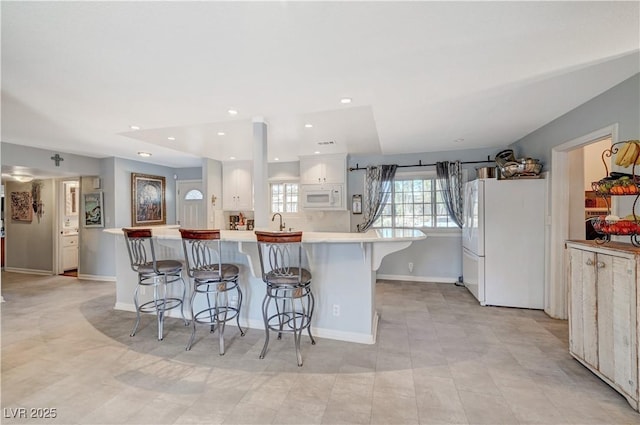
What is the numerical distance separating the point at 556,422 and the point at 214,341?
9.00 feet

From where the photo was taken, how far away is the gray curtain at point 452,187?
15.9 ft

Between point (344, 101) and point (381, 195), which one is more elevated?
point (344, 101)

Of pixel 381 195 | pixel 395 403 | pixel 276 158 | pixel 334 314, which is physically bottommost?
pixel 395 403

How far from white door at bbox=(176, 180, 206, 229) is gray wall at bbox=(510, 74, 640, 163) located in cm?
640

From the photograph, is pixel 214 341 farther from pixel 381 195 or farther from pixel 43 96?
pixel 381 195

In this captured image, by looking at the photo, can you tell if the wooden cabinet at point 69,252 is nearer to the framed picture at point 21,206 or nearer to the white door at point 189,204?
the framed picture at point 21,206

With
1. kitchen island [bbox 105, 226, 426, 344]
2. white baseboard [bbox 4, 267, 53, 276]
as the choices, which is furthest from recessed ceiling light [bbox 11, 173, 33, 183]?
kitchen island [bbox 105, 226, 426, 344]

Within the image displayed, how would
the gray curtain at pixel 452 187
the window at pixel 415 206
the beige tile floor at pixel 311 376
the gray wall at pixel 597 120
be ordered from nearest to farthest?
the beige tile floor at pixel 311 376 < the gray wall at pixel 597 120 < the gray curtain at pixel 452 187 < the window at pixel 415 206

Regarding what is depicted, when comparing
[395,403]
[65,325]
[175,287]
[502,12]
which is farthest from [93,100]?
[395,403]

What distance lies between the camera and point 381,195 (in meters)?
5.23

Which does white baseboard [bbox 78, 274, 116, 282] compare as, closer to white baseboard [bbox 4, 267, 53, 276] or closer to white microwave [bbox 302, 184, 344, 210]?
white baseboard [bbox 4, 267, 53, 276]

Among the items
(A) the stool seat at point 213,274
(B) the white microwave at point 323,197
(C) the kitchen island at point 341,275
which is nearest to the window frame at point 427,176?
(B) the white microwave at point 323,197

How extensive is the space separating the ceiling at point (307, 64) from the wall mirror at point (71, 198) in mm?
3061

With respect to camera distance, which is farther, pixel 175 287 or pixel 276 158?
pixel 276 158
